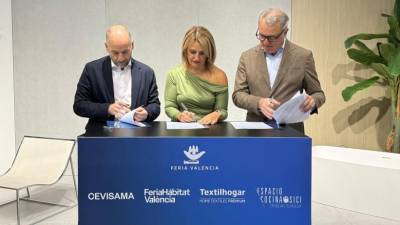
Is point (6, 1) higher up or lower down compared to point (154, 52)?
higher up

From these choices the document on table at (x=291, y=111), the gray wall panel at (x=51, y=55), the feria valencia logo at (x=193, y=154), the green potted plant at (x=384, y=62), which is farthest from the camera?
the gray wall panel at (x=51, y=55)

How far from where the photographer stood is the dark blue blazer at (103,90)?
2.12m

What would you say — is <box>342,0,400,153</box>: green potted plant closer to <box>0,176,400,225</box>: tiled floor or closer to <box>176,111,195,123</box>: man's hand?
<box>0,176,400,225</box>: tiled floor

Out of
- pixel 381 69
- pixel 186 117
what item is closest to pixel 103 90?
pixel 186 117

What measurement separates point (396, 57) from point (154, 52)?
2502 mm

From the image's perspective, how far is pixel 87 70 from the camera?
2221mm

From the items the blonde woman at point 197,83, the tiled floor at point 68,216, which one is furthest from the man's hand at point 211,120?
the tiled floor at point 68,216

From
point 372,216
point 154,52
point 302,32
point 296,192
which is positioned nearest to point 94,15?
point 154,52

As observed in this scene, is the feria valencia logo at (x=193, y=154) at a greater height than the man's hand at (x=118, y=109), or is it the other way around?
the man's hand at (x=118, y=109)

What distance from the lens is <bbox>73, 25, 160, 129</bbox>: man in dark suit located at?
2.07 m

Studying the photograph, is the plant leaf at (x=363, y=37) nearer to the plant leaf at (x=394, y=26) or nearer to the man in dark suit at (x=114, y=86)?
the plant leaf at (x=394, y=26)

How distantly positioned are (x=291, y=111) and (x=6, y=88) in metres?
3.81

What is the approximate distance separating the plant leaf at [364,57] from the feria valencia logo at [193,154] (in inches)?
128

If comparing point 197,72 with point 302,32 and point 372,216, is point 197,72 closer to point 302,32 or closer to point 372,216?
point 372,216
